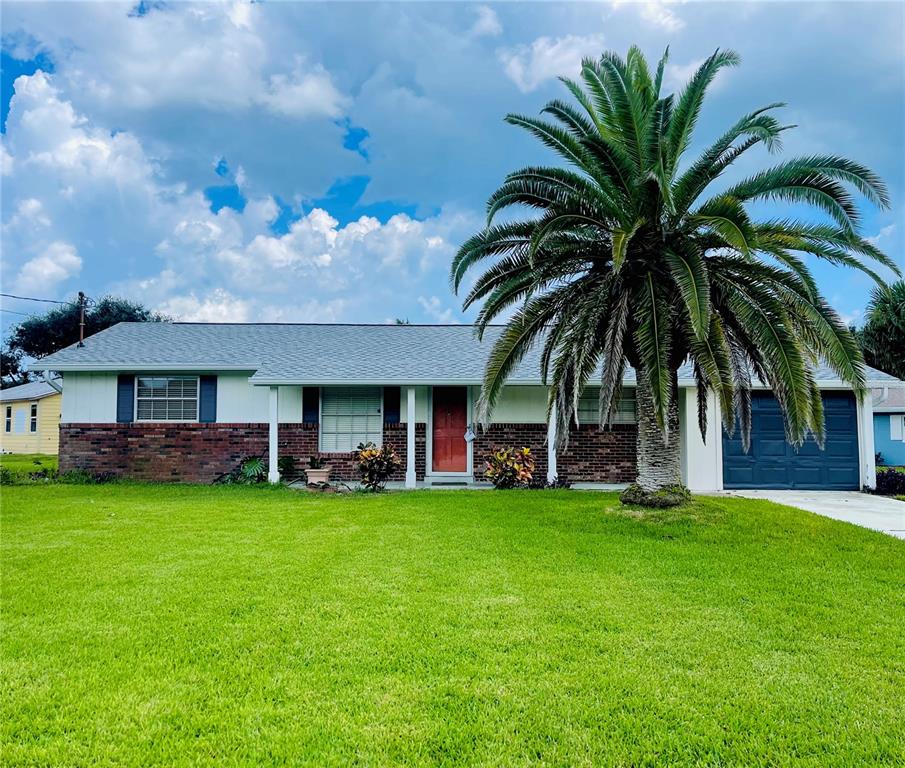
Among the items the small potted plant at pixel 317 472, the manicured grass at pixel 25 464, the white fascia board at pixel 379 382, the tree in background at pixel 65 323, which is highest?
the tree in background at pixel 65 323

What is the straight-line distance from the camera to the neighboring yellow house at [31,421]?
27072 millimetres

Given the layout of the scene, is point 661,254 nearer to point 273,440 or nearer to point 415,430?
point 415,430

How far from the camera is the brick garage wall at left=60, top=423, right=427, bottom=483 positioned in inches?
537

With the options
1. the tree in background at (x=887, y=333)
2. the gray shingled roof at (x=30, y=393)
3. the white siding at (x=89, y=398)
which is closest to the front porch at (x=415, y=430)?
the white siding at (x=89, y=398)

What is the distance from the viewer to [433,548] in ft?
22.9

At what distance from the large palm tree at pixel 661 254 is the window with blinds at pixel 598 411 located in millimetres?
4444

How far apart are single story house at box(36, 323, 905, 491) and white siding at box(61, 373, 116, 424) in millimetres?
25

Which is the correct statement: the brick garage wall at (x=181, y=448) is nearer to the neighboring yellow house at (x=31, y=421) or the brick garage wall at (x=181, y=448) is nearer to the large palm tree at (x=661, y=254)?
the large palm tree at (x=661, y=254)

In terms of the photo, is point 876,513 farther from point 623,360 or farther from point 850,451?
point 623,360

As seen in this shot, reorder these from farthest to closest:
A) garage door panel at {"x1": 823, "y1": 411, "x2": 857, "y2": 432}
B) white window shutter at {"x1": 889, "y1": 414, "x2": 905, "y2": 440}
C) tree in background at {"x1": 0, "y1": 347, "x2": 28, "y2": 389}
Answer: tree in background at {"x1": 0, "y1": 347, "x2": 28, "y2": 389}, white window shutter at {"x1": 889, "y1": 414, "x2": 905, "y2": 440}, garage door panel at {"x1": 823, "y1": 411, "x2": 857, "y2": 432}

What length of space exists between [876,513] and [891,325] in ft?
51.0

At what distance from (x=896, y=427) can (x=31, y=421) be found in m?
38.9

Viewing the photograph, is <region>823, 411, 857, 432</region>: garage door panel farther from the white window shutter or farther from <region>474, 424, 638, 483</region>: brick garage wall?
the white window shutter

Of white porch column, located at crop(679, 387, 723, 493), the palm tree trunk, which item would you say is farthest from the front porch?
the palm tree trunk
